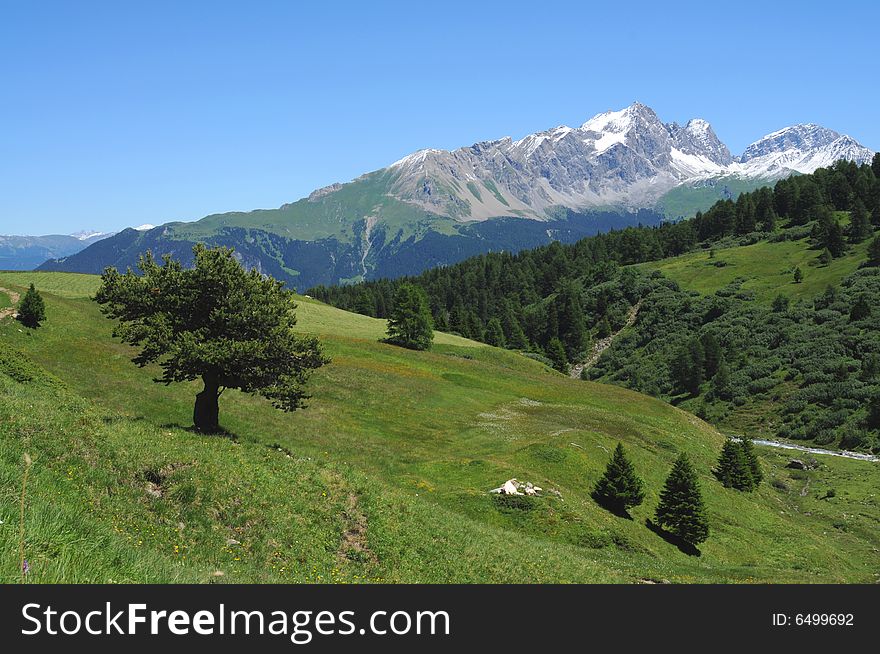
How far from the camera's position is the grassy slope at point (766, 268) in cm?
13938

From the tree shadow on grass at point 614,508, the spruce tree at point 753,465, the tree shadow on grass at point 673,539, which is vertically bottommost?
the spruce tree at point 753,465

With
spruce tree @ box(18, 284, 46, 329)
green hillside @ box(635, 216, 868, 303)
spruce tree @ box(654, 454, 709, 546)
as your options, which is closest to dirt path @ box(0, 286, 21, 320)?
spruce tree @ box(18, 284, 46, 329)

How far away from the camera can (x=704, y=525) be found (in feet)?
117

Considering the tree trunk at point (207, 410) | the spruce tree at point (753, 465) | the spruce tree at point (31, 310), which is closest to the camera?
the tree trunk at point (207, 410)

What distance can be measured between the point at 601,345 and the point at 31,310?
13466 cm

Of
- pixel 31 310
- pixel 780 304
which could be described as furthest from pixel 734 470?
pixel 780 304

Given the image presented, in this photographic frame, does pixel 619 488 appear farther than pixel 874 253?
No

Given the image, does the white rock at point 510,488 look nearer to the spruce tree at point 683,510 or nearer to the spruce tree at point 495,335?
the spruce tree at point 683,510

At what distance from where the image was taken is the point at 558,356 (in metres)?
140

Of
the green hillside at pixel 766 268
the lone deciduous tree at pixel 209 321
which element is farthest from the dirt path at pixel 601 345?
the lone deciduous tree at pixel 209 321

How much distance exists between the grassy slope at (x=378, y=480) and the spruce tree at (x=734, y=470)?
1756 mm

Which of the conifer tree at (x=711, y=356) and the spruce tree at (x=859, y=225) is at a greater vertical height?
the spruce tree at (x=859, y=225)

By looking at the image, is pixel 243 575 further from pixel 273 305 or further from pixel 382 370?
pixel 382 370

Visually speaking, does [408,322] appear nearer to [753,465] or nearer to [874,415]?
[753,465]
